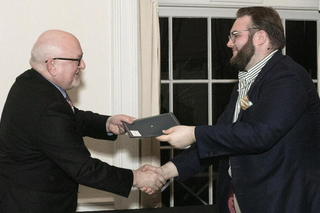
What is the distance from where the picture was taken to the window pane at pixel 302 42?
3.60 m

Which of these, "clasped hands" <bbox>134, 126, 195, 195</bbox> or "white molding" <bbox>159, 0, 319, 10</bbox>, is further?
"white molding" <bbox>159, 0, 319, 10</bbox>

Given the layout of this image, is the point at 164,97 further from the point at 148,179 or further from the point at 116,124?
the point at 148,179

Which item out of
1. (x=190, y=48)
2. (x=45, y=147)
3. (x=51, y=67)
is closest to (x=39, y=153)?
(x=45, y=147)

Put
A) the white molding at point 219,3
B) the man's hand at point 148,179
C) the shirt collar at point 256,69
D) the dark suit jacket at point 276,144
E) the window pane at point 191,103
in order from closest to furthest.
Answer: the dark suit jacket at point 276,144 < the shirt collar at point 256,69 < the man's hand at point 148,179 < the white molding at point 219,3 < the window pane at point 191,103

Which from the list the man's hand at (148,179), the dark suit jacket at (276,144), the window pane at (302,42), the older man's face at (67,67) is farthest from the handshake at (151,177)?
the window pane at (302,42)

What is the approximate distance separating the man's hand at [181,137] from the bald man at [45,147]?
1.35 ft

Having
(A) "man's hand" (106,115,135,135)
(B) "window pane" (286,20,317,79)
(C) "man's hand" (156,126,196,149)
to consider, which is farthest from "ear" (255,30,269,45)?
(B) "window pane" (286,20,317,79)

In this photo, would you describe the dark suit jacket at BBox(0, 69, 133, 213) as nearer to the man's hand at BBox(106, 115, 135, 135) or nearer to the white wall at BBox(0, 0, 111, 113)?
the man's hand at BBox(106, 115, 135, 135)

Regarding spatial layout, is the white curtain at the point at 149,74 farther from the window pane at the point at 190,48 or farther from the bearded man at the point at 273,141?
the bearded man at the point at 273,141

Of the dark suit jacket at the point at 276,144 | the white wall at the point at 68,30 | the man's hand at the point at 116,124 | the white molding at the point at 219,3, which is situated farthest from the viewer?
the white molding at the point at 219,3

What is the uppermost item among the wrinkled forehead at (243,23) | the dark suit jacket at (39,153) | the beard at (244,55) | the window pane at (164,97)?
the wrinkled forehead at (243,23)

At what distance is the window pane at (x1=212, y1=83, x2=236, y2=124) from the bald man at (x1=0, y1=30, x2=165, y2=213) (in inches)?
66.9

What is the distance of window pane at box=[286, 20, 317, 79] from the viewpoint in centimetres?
360

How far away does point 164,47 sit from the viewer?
3.42 metres
